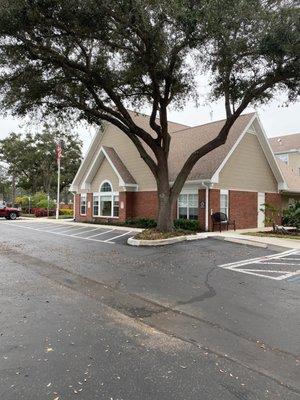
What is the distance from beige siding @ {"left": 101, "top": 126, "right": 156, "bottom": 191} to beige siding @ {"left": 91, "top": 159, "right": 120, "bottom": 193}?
1146 millimetres

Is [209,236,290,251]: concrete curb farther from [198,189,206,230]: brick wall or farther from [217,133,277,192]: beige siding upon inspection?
[217,133,277,192]: beige siding

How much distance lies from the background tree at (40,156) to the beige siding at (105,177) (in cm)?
2173

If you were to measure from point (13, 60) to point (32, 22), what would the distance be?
2933mm

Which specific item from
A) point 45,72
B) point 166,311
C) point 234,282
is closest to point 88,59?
point 45,72

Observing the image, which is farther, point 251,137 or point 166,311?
point 251,137

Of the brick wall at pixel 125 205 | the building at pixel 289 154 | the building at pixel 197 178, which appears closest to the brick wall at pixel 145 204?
the building at pixel 197 178

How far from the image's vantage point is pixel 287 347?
4.80 m

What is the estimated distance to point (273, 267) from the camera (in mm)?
10367

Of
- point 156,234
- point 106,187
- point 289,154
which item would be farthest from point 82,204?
point 289,154

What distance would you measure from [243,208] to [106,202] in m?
10.1

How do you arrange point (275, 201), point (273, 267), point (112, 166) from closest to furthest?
1. point (273, 267)
2. point (275, 201)
3. point (112, 166)

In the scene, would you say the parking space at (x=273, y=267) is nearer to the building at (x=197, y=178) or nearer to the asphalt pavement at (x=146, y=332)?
the asphalt pavement at (x=146, y=332)

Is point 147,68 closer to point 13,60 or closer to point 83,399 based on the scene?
point 13,60

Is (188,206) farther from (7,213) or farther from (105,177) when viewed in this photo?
(7,213)
